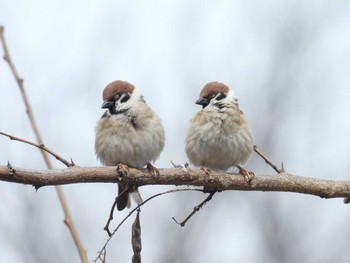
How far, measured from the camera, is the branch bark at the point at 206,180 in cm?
322

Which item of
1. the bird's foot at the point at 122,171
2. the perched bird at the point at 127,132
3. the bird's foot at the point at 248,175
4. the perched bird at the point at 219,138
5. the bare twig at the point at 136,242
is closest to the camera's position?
the bare twig at the point at 136,242

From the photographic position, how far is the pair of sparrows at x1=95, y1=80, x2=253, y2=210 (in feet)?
14.7

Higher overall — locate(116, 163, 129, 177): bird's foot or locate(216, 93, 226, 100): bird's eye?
locate(116, 163, 129, 177): bird's foot

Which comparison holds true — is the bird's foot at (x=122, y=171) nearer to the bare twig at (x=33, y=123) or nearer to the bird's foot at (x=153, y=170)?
the bird's foot at (x=153, y=170)

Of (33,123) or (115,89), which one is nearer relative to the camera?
(33,123)

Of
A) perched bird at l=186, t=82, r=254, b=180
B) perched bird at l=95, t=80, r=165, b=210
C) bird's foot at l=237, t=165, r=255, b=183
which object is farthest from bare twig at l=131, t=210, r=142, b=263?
perched bird at l=186, t=82, r=254, b=180

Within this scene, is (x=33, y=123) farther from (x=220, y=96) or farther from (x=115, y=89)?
(x=220, y=96)

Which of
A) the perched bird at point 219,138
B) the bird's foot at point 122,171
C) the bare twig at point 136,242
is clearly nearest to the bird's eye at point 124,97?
the perched bird at point 219,138

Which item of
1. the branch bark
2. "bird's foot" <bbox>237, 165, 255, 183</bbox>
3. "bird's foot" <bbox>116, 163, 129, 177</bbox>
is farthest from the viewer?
"bird's foot" <bbox>237, 165, 255, 183</bbox>

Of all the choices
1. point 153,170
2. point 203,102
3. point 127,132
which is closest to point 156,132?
point 127,132

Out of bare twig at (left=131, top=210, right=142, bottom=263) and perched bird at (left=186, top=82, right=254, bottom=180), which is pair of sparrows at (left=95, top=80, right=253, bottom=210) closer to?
perched bird at (left=186, top=82, right=254, bottom=180)

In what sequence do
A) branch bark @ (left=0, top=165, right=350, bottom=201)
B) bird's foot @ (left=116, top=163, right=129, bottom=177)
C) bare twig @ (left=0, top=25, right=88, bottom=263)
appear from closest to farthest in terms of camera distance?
bare twig @ (left=0, top=25, right=88, bottom=263) < branch bark @ (left=0, top=165, right=350, bottom=201) < bird's foot @ (left=116, top=163, right=129, bottom=177)

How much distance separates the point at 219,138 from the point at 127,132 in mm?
712

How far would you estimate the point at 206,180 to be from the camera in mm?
3861
